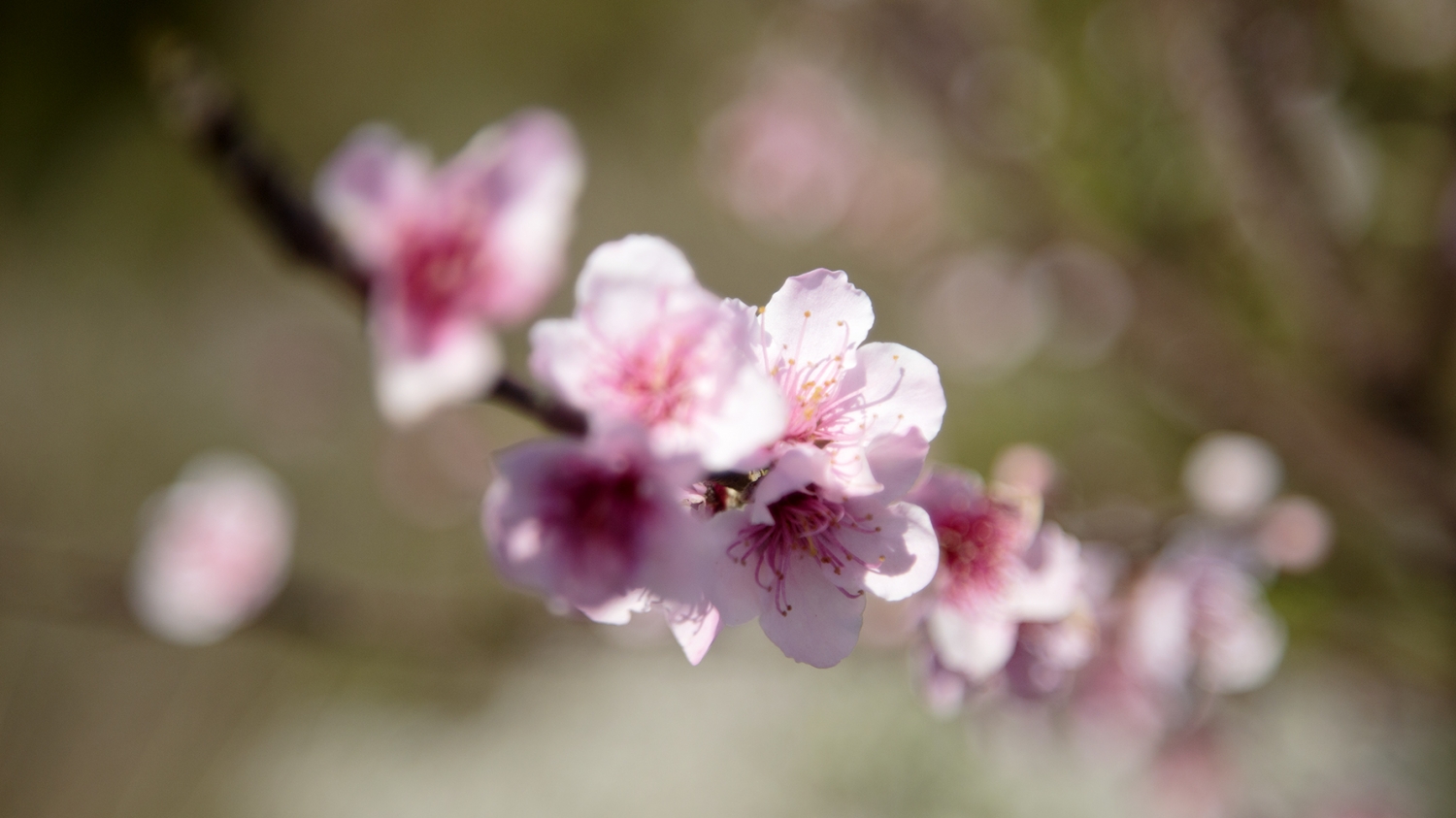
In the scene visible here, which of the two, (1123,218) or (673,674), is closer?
(1123,218)

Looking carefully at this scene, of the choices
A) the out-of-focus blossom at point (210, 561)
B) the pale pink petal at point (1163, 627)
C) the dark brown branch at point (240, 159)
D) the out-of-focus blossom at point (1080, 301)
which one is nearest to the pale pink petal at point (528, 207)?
the dark brown branch at point (240, 159)

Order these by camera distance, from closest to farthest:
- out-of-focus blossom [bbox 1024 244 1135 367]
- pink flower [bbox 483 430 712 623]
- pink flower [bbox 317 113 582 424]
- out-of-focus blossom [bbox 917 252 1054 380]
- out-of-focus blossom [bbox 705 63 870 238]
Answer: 1. pink flower [bbox 483 430 712 623]
2. pink flower [bbox 317 113 582 424]
3. out-of-focus blossom [bbox 1024 244 1135 367]
4. out-of-focus blossom [bbox 917 252 1054 380]
5. out-of-focus blossom [bbox 705 63 870 238]

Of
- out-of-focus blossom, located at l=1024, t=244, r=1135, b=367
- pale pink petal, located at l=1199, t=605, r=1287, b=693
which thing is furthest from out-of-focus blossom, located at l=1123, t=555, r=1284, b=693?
out-of-focus blossom, located at l=1024, t=244, r=1135, b=367

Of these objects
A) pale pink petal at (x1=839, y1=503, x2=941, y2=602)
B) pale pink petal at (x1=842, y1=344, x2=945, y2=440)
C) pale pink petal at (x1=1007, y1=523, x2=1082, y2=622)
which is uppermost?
pale pink petal at (x1=842, y1=344, x2=945, y2=440)

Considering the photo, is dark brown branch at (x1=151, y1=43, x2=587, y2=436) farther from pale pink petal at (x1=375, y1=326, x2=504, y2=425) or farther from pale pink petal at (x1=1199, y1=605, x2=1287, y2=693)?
pale pink petal at (x1=1199, y1=605, x2=1287, y2=693)

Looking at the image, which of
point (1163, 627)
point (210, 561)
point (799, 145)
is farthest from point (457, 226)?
point (799, 145)

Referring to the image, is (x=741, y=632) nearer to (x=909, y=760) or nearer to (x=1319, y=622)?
(x=909, y=760)

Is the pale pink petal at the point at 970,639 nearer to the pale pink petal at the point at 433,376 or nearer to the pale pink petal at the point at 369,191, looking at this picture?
the pale pink petal at the point at 433,376

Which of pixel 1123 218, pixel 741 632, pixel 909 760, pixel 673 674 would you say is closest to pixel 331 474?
pixel 673 674
